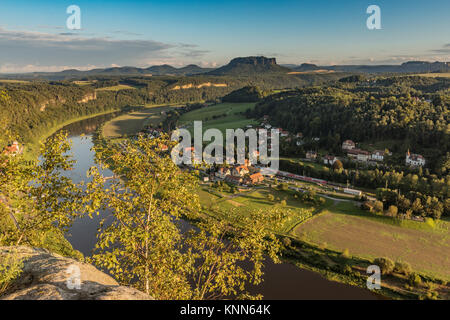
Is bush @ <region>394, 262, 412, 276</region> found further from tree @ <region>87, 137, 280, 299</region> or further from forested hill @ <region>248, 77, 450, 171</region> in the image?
forested hill @ <region>248, 77, 450, 171</region>

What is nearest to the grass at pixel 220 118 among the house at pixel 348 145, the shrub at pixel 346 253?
the house at pixel 348 145

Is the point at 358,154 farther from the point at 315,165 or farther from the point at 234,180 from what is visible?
the point at 234,180

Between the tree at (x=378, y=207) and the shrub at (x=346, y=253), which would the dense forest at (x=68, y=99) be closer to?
the shrub at (x=346, y=253)

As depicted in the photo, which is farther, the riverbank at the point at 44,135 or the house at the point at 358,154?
the house at the point at 358,154

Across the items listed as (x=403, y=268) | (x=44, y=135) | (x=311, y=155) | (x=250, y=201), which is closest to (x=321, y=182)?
(x=311, y=155)
